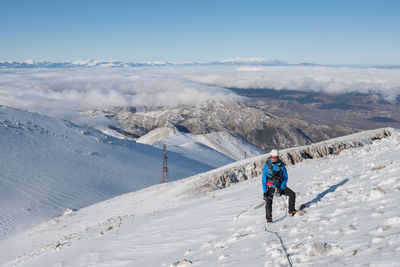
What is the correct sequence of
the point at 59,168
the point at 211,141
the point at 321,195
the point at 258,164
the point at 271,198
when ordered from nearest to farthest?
the point at 271,198 < the point at 321,195 < the point at 258,164 < the point at 59,168 < the point at 211,141

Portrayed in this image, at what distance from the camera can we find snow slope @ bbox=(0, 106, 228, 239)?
33.2m

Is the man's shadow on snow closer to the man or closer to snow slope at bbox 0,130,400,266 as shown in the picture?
snow slope at bbox 0,130,400,266

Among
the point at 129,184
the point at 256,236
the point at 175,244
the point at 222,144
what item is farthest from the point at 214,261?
the point at 222,144

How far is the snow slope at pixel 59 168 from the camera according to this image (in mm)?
33219

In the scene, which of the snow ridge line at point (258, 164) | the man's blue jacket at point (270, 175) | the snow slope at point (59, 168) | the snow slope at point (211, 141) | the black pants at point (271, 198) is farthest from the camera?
the snow slope at point (211, 141)

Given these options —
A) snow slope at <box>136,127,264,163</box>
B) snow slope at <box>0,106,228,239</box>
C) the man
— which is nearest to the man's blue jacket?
the man

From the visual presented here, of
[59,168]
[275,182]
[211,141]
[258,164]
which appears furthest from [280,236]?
[211,141]

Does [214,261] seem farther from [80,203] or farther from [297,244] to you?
[80,203]

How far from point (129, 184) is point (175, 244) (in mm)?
35535

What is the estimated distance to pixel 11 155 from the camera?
42.2 m

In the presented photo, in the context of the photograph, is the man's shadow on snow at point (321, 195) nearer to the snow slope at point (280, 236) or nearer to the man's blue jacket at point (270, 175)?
the snow slope at point (280, 236)

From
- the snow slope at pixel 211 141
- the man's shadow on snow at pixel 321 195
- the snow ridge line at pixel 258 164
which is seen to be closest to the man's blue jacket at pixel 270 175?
the man's shadow on snow at pixel 321 195

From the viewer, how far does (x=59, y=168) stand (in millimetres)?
42344

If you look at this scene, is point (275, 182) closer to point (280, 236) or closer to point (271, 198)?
point (271, 198)
